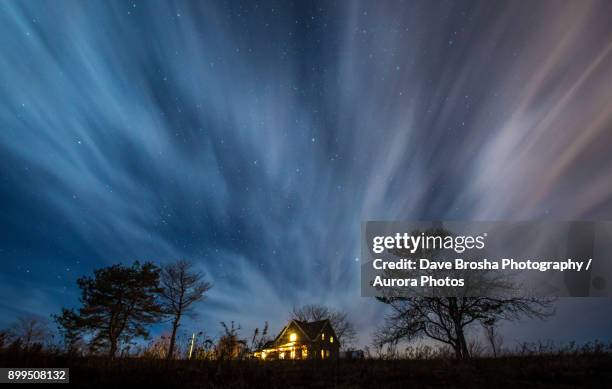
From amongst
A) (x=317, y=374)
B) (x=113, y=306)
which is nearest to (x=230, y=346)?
(x=317, y=374)

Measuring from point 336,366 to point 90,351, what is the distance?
677cm

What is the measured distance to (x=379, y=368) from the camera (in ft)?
25.9

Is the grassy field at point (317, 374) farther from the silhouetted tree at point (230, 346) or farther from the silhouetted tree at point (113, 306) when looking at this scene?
the silhouetted tree at point (113, 306)

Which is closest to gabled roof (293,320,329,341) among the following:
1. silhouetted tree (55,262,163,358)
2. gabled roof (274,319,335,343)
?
gabled roof (274,319,335,343)

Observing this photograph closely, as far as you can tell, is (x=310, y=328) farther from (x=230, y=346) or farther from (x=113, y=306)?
(x=230, y=346)

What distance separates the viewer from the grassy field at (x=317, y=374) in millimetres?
6098

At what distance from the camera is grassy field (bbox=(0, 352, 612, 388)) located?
6.10 m

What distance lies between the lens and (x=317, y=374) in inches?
298

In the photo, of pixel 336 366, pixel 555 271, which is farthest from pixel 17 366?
pixel 555 271

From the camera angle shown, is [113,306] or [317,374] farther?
[113,306]

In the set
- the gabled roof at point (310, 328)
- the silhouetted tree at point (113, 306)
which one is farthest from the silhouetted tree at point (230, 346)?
the gabled roof at point (310, 328)

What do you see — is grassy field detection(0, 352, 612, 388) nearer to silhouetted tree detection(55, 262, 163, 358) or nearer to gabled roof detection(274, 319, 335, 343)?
silhouetted tree detection(55, 262, 163, 358)

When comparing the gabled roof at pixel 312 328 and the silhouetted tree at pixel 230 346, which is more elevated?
the gabled roof at pixel 312 328

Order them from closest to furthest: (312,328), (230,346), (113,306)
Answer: (230,346)
(113,306)
(312,328)
